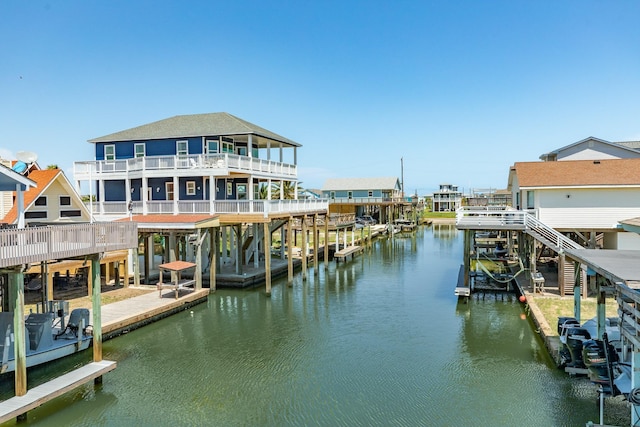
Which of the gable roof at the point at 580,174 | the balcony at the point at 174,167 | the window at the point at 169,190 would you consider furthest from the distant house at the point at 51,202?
the gable roof at the point at 580,174

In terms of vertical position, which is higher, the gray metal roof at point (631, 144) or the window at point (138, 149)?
the gray metal roof at point (631, 144)

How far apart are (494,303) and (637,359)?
48.7 feet

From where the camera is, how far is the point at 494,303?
24.2 metres

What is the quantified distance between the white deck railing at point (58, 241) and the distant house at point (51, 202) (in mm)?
9647

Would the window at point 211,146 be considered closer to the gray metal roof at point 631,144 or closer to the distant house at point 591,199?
the distant house at point 591,199

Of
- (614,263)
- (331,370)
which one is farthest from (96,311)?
(614,263)

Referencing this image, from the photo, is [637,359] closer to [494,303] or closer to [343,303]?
[494,303]

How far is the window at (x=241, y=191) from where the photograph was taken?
32.0 metres

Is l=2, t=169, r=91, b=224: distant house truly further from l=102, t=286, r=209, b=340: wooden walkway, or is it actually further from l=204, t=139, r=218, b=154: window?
l=204, t=139, r=218, b=154: window

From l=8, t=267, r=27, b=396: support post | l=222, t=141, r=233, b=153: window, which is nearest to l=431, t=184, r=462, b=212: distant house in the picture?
l=222, t=141, r=233, b=153: window

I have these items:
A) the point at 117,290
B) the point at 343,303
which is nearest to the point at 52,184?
the point at 117,290

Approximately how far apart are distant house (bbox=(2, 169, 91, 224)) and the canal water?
27.5ft

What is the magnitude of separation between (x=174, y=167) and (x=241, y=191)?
5.90 metres

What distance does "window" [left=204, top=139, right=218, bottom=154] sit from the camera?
96.2 ft
